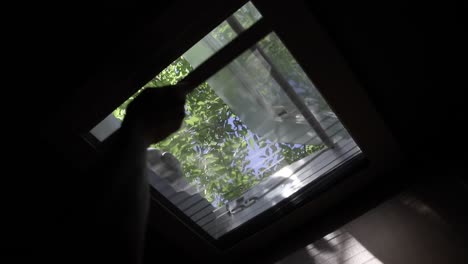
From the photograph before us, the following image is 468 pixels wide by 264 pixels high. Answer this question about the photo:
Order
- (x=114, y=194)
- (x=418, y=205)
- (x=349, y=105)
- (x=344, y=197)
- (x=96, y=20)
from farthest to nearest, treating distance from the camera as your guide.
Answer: (x=344, y=197) → (x=418, y=205) → (x=349, y=105) → (x=96, y=20) → (x=114, y=194)

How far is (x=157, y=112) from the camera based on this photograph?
41.3 inches

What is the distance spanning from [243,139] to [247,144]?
3 centimetres

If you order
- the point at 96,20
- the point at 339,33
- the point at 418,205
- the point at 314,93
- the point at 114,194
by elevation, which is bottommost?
the point at 418,205

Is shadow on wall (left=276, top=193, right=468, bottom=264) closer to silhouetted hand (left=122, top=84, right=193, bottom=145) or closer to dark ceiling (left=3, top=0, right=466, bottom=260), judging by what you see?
dark ceiling (left=3, top=0, right=466, bottom=260)

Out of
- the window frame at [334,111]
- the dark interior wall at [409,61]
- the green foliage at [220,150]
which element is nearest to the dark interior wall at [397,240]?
the window frame at [334,111]

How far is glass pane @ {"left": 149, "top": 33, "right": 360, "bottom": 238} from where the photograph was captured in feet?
5.01

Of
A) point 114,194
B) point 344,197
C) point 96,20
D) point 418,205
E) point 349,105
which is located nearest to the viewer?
point 114,194

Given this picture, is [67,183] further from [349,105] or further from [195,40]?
[349,105]

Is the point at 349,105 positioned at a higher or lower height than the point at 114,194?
lower

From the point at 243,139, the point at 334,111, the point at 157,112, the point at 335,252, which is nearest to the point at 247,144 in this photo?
the point at 243,139

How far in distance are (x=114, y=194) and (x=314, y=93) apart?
1006 millimetres

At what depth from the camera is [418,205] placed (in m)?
1.60

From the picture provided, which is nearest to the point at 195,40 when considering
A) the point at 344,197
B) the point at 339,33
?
the point at 339,33

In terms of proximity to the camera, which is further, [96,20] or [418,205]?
[418,205]
